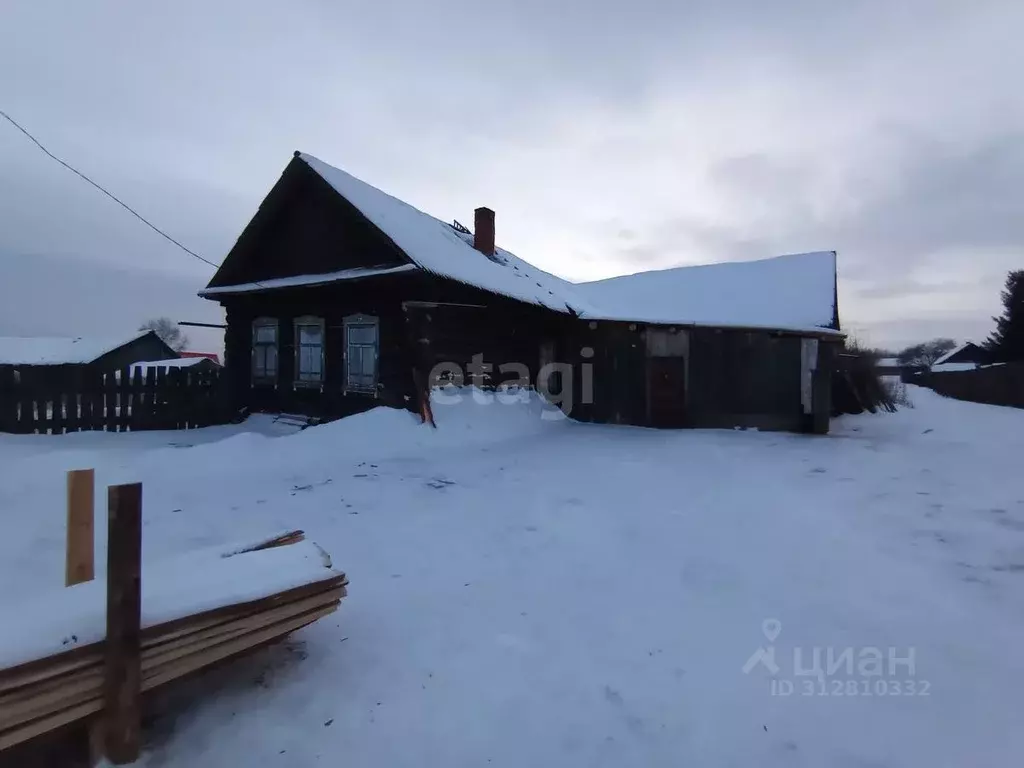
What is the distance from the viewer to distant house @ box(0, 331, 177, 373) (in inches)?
1461

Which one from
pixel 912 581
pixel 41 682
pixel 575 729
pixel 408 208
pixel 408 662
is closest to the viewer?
pixel 41 682

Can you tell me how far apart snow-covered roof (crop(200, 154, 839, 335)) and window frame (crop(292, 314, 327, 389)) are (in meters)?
0.97

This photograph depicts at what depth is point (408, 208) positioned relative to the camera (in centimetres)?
1535

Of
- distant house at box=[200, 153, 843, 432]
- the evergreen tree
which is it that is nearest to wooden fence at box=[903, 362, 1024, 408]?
the evergreen tree

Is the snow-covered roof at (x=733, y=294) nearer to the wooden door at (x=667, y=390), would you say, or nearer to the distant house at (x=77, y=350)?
the wooden door at (x=667, y=390)

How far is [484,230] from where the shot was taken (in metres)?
15.8

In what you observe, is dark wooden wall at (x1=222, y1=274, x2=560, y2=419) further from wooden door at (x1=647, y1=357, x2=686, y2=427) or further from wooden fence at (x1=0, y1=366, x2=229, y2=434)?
wooden door at (x1=647, y1=357, x2=686, y2=427)

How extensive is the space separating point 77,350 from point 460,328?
3875cm

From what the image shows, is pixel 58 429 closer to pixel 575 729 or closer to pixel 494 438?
pixel 494 438

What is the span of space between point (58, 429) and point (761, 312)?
656 inches

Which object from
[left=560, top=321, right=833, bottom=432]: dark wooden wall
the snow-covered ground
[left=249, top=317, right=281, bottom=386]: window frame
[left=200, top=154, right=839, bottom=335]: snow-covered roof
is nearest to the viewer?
the snow-covered ground

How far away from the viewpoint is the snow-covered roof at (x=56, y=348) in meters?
37.1

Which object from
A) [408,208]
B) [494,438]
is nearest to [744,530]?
[494,438]
